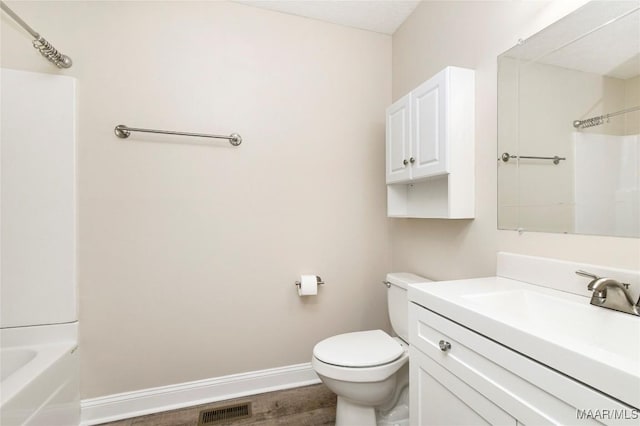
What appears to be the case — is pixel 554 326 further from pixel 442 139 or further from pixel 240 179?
pixel 240 179

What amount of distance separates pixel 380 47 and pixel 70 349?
2650 mm

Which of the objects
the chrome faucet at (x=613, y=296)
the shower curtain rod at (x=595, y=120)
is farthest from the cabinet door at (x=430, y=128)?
the chrome faucet at (x=613, y=296)

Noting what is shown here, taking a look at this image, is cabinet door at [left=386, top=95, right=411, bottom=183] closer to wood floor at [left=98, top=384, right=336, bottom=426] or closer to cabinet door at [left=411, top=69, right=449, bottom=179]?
cabinet door at [left=411, top=69, right=449, bottom=179]

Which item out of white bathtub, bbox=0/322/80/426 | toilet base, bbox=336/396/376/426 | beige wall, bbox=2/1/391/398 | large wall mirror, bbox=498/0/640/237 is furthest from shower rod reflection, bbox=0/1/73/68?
toilet base, bbox=336/396/376/426

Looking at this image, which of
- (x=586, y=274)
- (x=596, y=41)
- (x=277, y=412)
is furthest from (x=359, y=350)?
(x=596, y=41)

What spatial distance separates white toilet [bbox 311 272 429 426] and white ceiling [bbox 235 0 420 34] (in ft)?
5.62

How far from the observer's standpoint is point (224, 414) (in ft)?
5.41

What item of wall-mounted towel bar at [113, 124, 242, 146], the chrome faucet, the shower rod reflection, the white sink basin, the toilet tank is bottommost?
the toilet tank

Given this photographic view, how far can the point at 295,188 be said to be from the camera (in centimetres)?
194

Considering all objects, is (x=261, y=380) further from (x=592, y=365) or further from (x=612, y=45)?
(x=612, y=45)

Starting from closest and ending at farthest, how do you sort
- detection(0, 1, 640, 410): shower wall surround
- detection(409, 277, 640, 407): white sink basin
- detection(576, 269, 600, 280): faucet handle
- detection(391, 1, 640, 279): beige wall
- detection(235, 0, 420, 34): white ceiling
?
detection(409, 277, 640, 407): white sink basin < detection(576, 269, 600, 280): faucet handle < detection(391, 1, 640, 279): beige wall < detection(0, 1, 640, 410): shower wall surround < detection(235, 0, 420, 34): white ceiling

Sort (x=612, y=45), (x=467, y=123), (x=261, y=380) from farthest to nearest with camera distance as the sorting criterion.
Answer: (x=261, y=380) < (x=467, y=123) < (x=612, y=45)

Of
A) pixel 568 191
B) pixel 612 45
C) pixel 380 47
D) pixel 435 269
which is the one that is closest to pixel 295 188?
pixel 435 269

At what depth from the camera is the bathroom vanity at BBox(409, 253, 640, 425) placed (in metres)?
0.56
